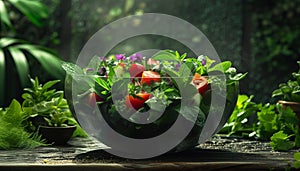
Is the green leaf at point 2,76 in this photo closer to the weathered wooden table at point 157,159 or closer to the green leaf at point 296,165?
the weathered wooden table at point 157,159

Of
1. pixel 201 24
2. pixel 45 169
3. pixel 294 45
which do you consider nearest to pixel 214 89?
pixel 45 169

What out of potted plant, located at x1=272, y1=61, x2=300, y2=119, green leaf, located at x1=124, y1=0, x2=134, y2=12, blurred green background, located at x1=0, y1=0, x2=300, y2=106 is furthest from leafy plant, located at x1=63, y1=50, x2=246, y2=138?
green leaf, located at x1=124, y1=0, x2=134, y2=12

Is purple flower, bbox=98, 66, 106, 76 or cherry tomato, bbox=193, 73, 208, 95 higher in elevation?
purple flower, bbox=98, 66, 106, 76

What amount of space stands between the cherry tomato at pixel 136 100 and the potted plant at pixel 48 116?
11.2 inches

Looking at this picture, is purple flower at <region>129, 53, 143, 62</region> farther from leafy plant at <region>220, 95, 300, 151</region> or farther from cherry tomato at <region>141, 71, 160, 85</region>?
leafy plant at <region>220, 95, 300, 151</region>

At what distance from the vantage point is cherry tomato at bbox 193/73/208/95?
0.99m

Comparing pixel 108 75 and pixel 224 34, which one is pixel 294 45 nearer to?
pixel 224 34

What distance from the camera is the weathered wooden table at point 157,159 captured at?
2.96ft

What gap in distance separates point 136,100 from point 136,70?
8cm

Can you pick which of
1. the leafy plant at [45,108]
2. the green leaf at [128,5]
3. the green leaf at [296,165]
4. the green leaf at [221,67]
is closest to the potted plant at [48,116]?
the leafy plant at [45,108]

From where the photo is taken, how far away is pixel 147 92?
0.97 metres

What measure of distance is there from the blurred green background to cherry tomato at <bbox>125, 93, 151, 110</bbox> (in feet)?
5.71

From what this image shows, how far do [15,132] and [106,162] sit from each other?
29cm

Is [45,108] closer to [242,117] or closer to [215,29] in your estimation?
[242,117]
